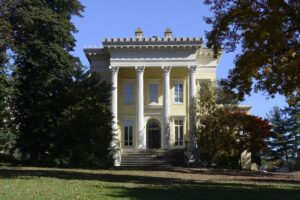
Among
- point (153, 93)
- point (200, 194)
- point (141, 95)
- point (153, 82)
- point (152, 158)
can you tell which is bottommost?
point (200, 194)

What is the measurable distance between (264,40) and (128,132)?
28.1m

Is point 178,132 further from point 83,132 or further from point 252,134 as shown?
point 83,132

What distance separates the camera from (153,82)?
46438 mm

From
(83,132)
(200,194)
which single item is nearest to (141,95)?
(83,132)

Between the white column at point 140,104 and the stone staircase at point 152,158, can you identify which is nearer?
the stone staircase at point 152,158

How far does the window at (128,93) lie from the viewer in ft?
153

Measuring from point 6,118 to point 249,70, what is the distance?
19645 millimetres

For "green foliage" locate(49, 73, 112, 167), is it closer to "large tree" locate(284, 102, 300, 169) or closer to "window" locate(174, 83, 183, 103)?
"window" locate(174, 83, 183, 103)

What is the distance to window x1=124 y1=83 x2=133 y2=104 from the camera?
153 feet

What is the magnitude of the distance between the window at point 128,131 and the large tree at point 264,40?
25.2 m

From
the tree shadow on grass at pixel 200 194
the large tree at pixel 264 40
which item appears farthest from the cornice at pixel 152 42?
the tree shadow on grass at pixel 200 194

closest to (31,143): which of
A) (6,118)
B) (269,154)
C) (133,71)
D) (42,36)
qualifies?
(6,118)

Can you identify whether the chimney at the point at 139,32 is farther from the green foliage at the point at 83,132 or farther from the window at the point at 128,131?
the green foliage at the point at 83,132

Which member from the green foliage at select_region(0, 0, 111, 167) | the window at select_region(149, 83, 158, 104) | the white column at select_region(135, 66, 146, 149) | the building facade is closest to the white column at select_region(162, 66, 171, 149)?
the building facade
